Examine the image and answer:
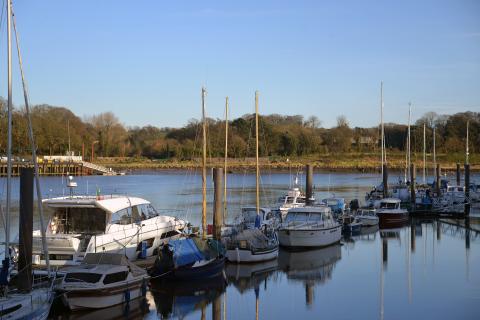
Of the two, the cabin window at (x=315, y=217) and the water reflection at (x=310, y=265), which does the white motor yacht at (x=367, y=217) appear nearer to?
the water reflection at (x=310, y=265)

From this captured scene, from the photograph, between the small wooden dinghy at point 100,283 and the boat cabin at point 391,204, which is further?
the boat cabin at point 391,204

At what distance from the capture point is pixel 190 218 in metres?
48.1

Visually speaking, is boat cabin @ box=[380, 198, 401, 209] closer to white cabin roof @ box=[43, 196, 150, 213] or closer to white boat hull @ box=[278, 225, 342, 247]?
white boat hull @ box=[278, 225, 342, 247]

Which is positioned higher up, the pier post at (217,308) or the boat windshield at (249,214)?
the boat windshield at (249,214)

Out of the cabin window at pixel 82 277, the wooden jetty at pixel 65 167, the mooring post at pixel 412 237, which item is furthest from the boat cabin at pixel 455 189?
the wooden jetty at pixel 65 167

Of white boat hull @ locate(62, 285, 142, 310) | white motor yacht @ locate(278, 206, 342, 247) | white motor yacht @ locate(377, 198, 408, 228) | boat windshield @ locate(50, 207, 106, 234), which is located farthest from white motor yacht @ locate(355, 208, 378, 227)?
white boat hull @ locate(62, 285, 142, 310)

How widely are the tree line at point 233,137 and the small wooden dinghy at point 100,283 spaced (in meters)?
94.9

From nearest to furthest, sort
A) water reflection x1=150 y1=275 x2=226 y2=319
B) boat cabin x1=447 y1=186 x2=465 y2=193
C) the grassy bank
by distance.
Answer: water reflection x1=150 y1=275 x2=226 y2=319 → boat cabin x1=447 y1=186 x2=465 y2=193 → the grassy bank

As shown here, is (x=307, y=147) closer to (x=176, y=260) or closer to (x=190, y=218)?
(x=190, y=218)

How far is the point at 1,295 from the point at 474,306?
15787 mm

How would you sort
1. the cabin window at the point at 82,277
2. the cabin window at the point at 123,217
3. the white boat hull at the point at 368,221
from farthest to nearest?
the white boat hull at the point at 368,221 < the cabin window at the point at 123,217 < the cabin window at the point at 82,277

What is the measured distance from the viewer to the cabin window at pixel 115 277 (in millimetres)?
20362

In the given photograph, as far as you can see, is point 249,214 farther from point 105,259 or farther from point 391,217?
point 105,259

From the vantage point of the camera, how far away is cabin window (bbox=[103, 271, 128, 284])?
2036cm
